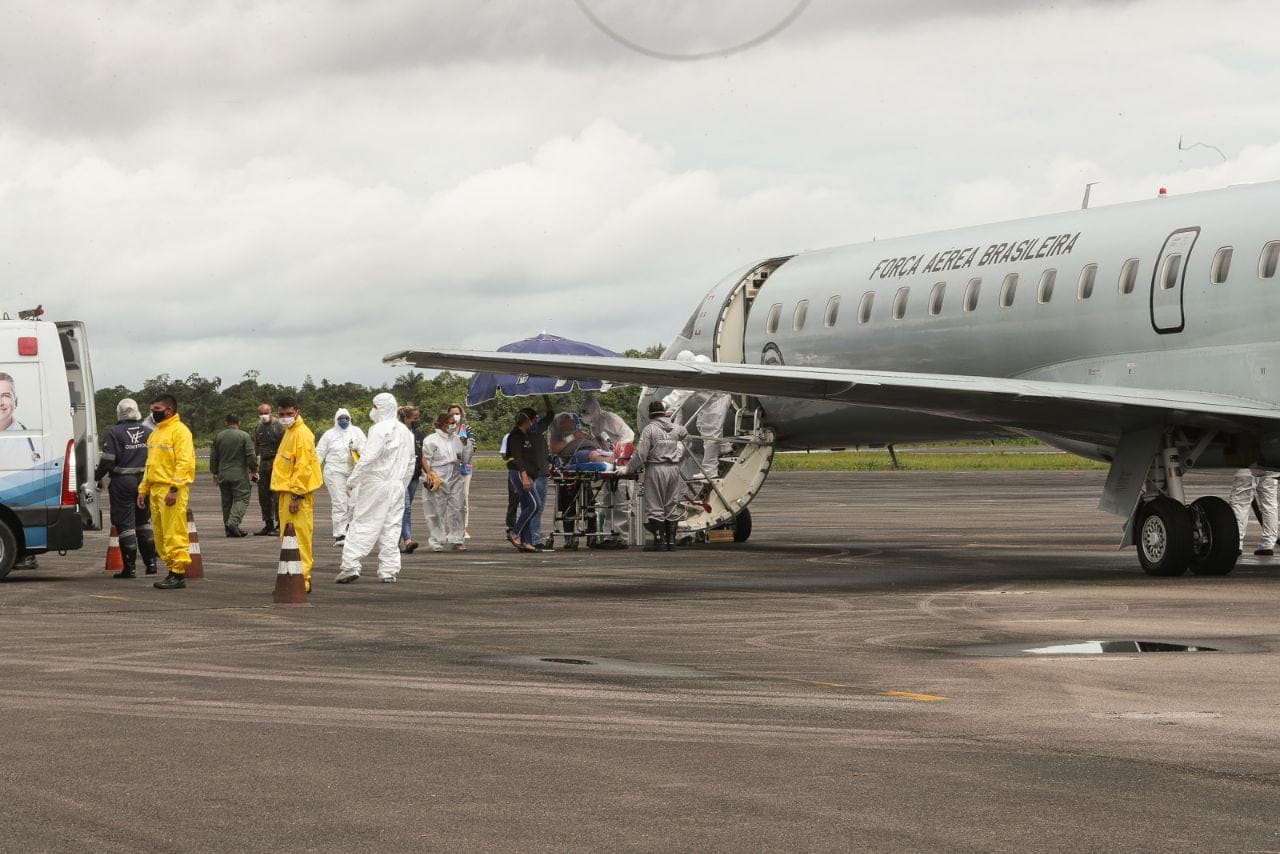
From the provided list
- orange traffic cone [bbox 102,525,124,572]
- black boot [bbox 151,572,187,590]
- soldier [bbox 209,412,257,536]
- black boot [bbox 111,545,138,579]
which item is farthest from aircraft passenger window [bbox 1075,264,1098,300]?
soldier [bbox 209,412,257,536]

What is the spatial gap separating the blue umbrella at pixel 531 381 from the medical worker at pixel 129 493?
19.8 feet

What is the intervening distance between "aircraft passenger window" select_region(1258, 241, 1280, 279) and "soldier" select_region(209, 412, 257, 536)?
663 inches

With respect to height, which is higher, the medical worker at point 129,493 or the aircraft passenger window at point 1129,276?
the aircraft passenger window at point 1129,276

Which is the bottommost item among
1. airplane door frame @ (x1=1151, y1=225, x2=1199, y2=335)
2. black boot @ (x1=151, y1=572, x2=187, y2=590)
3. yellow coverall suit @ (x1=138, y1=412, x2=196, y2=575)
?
black boot @ (x1=151, y1=572, x2=187, y2=590)

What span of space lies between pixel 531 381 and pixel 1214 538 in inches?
424

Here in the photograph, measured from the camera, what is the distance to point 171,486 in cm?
1809

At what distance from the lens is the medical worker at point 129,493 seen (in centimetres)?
2022

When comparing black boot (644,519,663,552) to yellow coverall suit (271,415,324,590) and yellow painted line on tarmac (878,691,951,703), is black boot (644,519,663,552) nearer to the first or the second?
yellow coverall suit (271,415,324,590)

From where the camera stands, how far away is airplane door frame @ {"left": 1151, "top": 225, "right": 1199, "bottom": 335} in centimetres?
1747

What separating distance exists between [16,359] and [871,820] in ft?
49.2

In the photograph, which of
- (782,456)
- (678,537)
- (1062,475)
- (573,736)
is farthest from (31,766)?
(782,456)

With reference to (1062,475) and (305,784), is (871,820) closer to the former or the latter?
(305,784)

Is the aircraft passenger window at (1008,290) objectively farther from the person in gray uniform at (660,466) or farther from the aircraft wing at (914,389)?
the person in gray uniform at (660,466)

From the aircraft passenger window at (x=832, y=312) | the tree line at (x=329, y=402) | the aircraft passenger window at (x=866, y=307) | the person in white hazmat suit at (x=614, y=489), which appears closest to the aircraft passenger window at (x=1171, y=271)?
the aircraft passenger window at (x=866, y=307)
